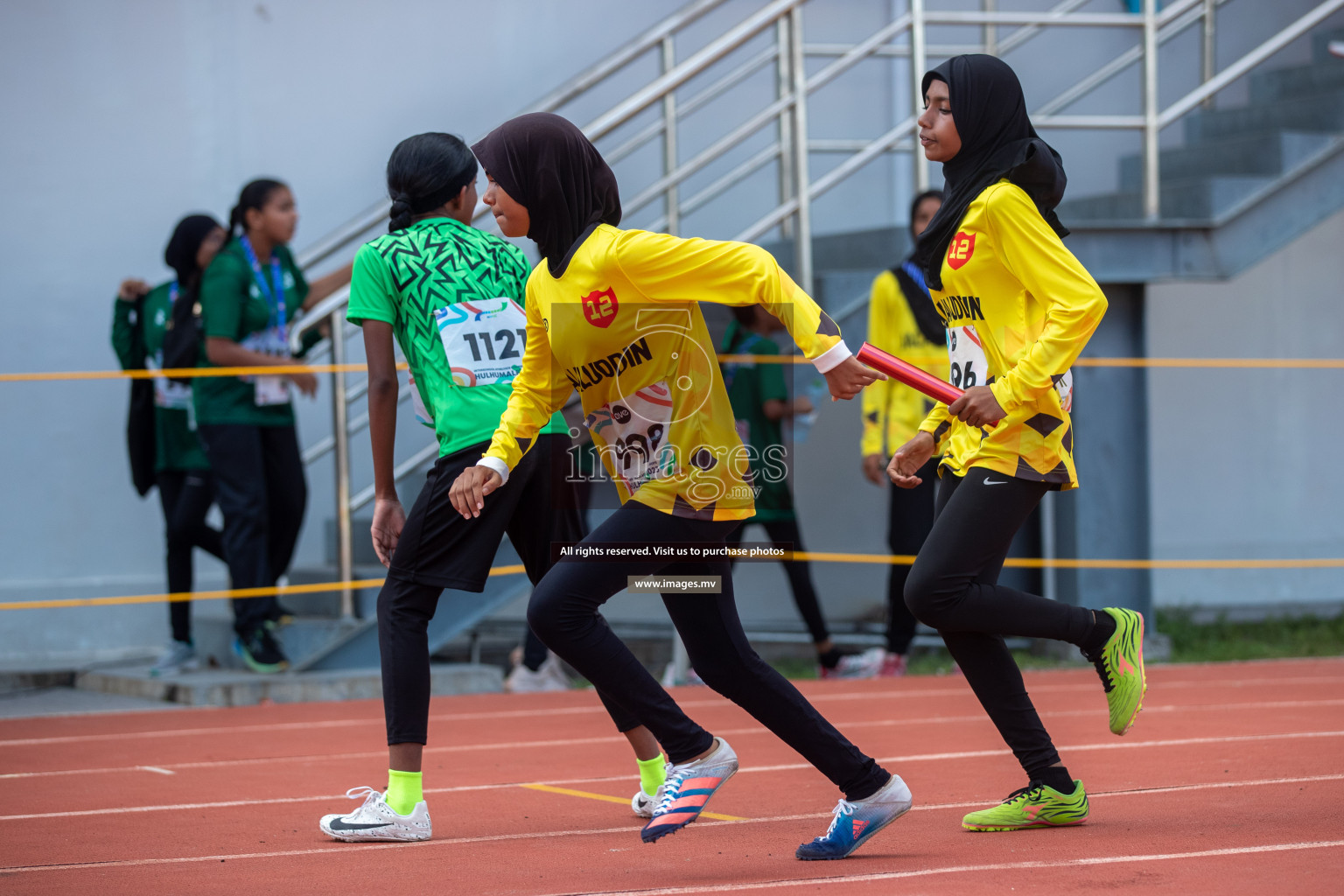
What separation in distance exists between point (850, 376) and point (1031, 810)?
1.25m

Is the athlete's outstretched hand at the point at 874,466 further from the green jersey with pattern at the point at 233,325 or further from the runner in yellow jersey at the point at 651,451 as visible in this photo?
the runner in yellow jersey at the point at 651,451

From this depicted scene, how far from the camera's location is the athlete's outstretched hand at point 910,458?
3.96m

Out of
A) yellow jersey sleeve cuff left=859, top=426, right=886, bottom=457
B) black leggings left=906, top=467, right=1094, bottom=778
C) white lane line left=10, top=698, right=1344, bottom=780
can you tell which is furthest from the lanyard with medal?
black leggings left=906, top=467, right=1094, bottom=778

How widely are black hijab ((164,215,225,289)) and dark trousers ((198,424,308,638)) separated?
2.77 ft

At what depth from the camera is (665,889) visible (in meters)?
3.27

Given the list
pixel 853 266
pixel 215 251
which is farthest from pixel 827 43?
pixel 215 251

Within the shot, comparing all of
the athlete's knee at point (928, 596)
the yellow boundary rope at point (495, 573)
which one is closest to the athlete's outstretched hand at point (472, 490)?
the athlete's knee at point (928, 596)

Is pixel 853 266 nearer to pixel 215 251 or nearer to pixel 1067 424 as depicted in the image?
pixel 215 251

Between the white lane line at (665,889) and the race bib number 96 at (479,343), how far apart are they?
1.16 metres

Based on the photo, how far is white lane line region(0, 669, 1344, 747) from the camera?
20.4 feet

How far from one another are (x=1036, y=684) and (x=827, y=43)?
4877 mm

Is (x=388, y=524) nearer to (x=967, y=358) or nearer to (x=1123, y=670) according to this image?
(x=967, y=358)

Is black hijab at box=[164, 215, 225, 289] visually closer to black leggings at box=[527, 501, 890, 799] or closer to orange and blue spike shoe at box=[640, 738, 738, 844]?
black leggings at box=[527, 501, 890, 799]

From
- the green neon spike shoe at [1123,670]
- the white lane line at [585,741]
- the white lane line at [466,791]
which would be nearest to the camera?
the green neon spike shoe at [1123,670]
